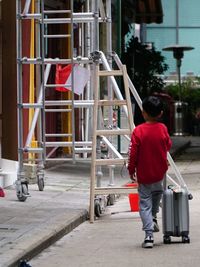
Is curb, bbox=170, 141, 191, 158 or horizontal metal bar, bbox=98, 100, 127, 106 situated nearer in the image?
horizontal metal bar, bbox=98, 100, 127, 106

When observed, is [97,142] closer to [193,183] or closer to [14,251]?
[14,251]

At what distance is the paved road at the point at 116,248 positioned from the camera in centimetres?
822

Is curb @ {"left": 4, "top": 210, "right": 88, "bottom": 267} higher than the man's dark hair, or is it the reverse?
the man's dark hair

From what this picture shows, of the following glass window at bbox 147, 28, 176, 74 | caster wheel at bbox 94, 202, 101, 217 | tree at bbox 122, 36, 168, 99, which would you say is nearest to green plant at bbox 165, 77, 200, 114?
glass window at bbox 147, 28, 176, 74

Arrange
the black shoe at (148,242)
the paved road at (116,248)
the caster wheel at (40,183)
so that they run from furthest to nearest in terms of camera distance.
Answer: the caster wheel at (40,183) → the black shoe at (148,242) → the paved road at (116,248)

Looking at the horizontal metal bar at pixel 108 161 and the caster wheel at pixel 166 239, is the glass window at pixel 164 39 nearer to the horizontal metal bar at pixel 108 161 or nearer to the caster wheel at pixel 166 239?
the horizontal metal bar at pixel 108 161

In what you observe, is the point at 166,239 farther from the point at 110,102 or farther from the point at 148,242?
the point at 110,102

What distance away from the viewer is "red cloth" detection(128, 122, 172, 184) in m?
8.97

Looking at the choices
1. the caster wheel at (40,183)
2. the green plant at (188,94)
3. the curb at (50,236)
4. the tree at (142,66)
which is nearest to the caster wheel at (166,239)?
the curb at (50,236)

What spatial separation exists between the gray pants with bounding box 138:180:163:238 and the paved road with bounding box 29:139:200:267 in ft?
0.93

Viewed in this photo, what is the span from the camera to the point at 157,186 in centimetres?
909

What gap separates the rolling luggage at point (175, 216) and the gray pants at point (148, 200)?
12 centimetres

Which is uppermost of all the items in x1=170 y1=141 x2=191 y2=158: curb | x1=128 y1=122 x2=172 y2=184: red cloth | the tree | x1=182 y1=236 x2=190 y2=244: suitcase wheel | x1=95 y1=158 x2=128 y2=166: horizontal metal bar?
the tree

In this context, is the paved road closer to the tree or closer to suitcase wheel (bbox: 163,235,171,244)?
suitcase wheel (bbox: 163,235,171,244)
